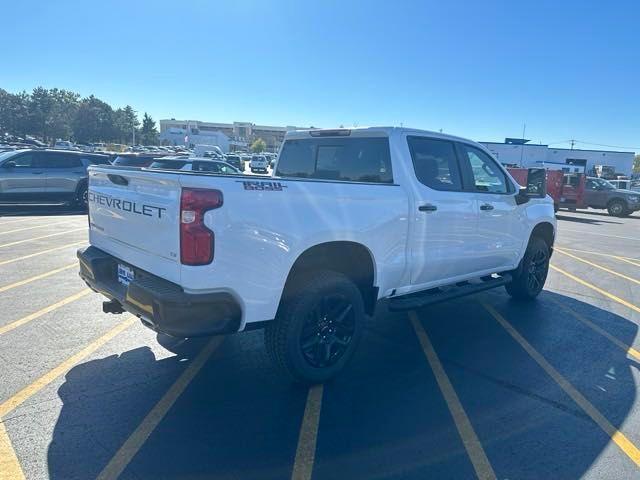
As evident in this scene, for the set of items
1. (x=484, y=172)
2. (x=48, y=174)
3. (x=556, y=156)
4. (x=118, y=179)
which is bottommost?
(x=48, y=174)

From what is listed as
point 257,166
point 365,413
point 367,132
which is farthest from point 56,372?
point 257,166

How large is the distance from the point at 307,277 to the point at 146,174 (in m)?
1.41

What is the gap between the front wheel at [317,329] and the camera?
10.9 feet

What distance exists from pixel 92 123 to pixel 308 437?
103661 millimetres

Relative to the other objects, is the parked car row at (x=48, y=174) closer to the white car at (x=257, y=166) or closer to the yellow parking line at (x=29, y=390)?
the yellow parking line at (x=29, y=390)

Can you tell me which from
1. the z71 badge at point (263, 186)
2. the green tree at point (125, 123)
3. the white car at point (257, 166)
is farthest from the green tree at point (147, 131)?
the z71 badge at point (263, 186)

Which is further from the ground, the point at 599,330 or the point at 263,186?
the point at 263,186

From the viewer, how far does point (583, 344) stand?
4.78m

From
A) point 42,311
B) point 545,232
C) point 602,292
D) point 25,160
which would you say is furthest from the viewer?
point 25,160

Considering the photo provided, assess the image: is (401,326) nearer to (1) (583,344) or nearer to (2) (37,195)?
(1) (583,344)

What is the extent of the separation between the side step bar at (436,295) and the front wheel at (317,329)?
0.47 m

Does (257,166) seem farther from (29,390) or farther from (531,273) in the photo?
(29,390)

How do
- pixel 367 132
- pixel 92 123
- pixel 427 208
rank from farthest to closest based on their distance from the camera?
pixel 92 123, pixel 367 132, pixel 427 208

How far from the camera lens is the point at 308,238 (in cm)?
324
